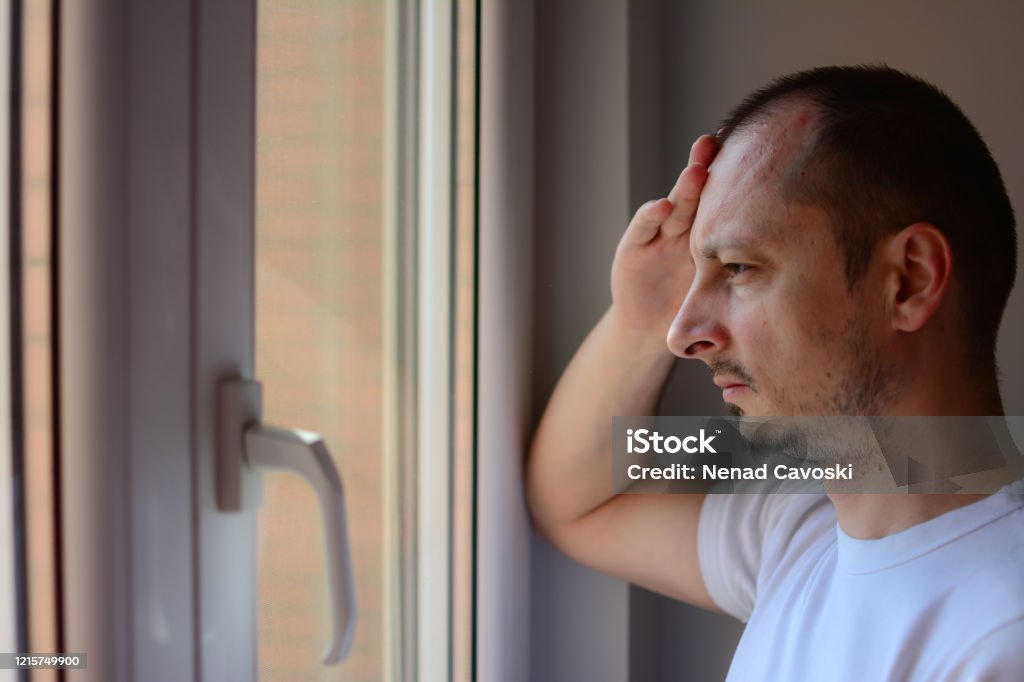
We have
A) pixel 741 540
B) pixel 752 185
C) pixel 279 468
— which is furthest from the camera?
pixel 741 540

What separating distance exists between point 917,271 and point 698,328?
6.1 inches

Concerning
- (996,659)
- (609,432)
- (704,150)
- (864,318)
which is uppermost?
(704,150)

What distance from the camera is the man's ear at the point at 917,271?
1.76ft

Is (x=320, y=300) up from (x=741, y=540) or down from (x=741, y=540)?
up

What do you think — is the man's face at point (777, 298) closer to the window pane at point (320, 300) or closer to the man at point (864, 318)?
the man at point (864, 318)

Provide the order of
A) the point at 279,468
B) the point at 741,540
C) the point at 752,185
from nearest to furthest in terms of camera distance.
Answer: the point at 279,468 < the point at 752,185 < the point at 741,540

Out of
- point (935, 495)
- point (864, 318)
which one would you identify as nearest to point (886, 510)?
point (935, 495)

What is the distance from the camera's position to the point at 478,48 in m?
0.71

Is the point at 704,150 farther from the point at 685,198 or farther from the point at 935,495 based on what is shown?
the point at 935,495

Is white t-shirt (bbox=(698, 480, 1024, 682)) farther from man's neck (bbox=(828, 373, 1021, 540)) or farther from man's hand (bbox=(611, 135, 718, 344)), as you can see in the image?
man's hand (bbox=(611, 135, 718, 344))

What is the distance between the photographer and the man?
0.54 m

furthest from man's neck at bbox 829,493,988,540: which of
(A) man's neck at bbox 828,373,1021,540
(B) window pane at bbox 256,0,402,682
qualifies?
(B) window pane at bbox 256,0,402,682

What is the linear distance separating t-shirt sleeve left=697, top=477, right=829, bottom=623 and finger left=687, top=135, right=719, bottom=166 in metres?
0.28

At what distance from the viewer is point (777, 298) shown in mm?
570
